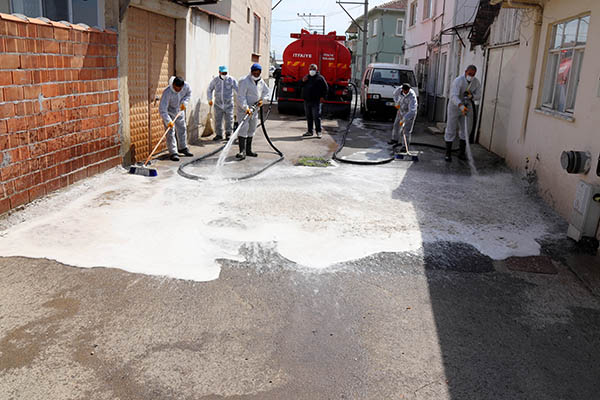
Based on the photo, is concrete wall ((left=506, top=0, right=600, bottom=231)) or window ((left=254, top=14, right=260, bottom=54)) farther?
window ((left=254, top=14, right=260, bottom=54))

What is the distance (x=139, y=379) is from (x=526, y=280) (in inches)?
135

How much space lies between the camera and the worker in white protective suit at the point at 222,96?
11.1 meters

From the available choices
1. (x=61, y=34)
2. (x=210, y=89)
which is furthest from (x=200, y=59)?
(x=61, y=34)

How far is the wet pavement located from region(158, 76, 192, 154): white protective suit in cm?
209

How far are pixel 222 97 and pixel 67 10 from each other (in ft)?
13.5

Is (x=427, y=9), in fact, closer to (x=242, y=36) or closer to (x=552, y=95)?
(x=242, y=36)

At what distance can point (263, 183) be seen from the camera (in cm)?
783

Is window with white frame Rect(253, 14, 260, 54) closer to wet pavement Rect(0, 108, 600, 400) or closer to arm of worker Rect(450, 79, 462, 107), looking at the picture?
arm of worker Rect(450, 79, 462, 107)

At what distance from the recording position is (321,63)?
1705 cm

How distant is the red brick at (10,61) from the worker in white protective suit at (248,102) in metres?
4.25

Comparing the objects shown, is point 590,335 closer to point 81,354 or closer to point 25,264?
point 81,354

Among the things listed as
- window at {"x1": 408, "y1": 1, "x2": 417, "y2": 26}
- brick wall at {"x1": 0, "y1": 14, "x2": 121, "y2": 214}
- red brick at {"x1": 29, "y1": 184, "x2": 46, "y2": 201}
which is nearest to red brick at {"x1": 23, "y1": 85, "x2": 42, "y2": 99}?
brick wall at {"x1": 0, "y1": 14, "x2": 121, "y2": 214}

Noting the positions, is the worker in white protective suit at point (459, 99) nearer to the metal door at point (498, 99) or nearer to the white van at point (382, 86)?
the metal door at point (498, 99)

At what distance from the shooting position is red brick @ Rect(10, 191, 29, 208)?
558cm
